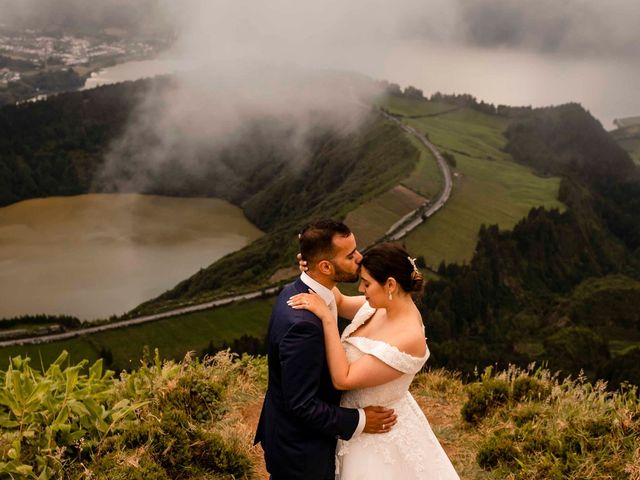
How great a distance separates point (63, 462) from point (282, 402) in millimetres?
3721

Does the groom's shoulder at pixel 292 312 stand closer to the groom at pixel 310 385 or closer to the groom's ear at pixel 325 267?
the groom at pixel 310 385

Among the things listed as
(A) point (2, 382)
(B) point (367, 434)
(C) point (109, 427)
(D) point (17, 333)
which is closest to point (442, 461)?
(B) point (367, 434)

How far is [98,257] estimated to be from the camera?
151 meters

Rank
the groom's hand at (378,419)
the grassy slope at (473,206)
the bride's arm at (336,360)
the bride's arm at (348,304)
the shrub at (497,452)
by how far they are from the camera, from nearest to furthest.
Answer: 1. the bride's arm at (336,360)
2. the groom's hand at (378,419)
3. the bride's arm at (348,304)
4. the shrub at (497,452)
5. the grassy slope at (473,206)

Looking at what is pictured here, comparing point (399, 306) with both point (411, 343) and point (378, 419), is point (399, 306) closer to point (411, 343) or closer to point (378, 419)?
point (411, 343)

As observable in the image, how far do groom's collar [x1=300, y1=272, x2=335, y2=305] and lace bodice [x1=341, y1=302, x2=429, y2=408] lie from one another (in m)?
0.64

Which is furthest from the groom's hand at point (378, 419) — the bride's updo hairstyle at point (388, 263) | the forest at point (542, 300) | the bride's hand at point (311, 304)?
the forest at point (542, 300)

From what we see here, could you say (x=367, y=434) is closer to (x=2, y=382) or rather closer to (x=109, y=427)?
(x=109, y=427)

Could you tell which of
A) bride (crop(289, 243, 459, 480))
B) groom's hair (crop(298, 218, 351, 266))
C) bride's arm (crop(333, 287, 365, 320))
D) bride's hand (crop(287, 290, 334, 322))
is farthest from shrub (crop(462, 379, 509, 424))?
groom's hair (crop(298, 218, 351, 266))

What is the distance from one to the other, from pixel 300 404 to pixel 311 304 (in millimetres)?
958

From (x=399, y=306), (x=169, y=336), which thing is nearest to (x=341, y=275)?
(x=399, y=306)

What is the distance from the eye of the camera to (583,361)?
105125mm

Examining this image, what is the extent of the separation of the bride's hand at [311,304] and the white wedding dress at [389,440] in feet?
2.20

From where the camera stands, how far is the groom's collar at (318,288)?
6395 millimetres
